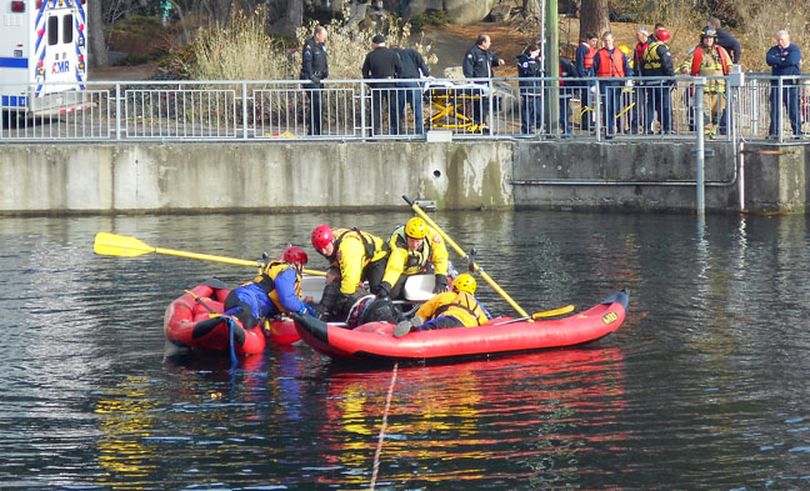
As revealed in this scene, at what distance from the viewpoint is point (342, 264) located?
655 inches

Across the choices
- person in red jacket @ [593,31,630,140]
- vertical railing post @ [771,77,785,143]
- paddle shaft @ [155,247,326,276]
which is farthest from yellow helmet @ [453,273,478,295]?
person in red jacket @ [593,31,630,140]

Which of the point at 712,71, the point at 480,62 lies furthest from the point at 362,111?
the point at 712,71

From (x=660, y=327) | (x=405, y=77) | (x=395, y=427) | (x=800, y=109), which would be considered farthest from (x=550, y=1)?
(x=395, y=427)

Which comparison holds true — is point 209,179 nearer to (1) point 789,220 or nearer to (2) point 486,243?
(2) point 486,243

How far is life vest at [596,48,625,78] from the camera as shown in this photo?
2670 cm

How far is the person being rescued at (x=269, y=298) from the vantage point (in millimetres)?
16203

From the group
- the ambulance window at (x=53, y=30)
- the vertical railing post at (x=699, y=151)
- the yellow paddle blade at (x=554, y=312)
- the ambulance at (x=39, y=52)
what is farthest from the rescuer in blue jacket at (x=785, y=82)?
the ambulance window at (x=53, y=30)

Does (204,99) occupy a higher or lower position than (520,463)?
higher

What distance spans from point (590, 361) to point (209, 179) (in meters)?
12.9

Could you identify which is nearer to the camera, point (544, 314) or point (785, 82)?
point (544, 314)

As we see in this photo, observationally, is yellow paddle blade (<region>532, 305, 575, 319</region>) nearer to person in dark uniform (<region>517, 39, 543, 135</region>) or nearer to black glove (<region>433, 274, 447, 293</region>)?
black glove (<region>433, 274, 447, 293</region>)

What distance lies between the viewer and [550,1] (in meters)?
27.9

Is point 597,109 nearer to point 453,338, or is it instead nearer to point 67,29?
point 67,29

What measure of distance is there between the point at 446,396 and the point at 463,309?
1892 mm
